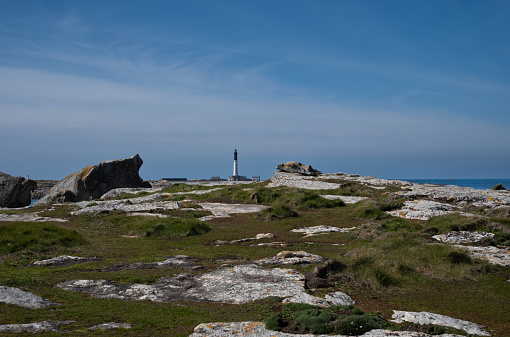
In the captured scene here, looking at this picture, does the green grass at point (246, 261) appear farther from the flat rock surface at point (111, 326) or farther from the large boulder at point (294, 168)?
the large boulder at point (294, 168)

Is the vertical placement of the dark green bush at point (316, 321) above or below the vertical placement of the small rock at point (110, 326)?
above

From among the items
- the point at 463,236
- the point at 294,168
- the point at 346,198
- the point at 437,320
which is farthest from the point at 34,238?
the point at 294,168

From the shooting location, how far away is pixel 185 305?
10812mm

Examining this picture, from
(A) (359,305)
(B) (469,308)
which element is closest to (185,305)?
(A) (359,305)

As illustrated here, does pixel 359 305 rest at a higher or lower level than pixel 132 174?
lower

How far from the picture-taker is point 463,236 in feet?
64.7

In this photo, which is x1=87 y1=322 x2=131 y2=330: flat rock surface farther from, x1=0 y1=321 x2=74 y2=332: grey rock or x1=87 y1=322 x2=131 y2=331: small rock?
x1=0 y1=321 x2=74 y2=332: grey rock

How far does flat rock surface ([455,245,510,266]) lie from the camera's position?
15.3 m

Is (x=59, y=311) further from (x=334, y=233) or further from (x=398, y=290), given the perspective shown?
(x=334, y=233)

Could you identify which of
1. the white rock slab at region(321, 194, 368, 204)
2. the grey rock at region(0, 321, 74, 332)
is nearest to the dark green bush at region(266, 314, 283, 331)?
the grey rock at region(0, 321, 74, 332)

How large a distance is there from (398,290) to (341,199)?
24.4 metres

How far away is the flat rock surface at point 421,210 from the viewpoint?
26.4 meters

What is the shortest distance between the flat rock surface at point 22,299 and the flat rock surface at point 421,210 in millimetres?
21615

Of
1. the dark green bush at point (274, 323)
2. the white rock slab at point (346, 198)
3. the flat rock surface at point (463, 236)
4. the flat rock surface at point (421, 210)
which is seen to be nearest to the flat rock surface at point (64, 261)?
the dark green bush at point (274, 323)
